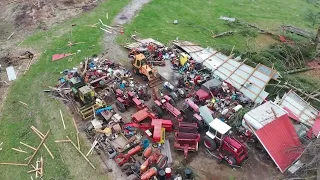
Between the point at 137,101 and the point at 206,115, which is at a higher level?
the point at 206,115

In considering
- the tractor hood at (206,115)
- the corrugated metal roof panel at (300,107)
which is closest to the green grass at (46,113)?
the tractor hood at (206,115)

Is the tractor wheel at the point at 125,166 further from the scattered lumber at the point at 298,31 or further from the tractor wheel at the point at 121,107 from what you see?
the scattered lumber at the point at 298,31

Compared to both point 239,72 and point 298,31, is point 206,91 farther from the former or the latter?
point 298,31

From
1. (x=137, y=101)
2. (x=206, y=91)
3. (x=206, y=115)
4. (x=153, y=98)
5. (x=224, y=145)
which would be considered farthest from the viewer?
(x=153, y=98)

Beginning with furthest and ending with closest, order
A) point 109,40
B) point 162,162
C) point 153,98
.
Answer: point 109,40 → point 153,98 → point 162,162

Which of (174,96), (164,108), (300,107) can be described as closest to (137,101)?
(164,108)
